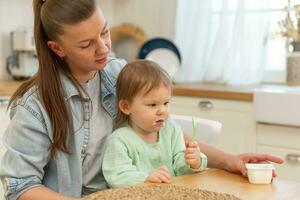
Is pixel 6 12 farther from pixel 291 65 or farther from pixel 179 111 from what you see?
pixel 291 65

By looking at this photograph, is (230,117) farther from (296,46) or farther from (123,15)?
(123,15)

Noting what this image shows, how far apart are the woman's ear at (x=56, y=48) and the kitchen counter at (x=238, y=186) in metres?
0.45

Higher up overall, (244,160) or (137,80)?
(137,80)

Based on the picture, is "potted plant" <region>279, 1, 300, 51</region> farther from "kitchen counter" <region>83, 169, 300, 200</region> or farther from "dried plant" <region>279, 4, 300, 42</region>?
"kitchen counter" <region>83, 169, 300, 200</region>

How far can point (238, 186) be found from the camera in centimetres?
134

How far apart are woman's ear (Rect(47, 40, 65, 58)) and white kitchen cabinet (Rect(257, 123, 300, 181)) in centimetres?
157

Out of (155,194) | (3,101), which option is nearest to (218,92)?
(3,101)

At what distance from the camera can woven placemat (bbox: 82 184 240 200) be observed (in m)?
1.08

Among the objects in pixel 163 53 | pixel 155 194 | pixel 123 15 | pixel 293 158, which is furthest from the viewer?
pixel 123 15

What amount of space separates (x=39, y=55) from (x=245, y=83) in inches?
81.7

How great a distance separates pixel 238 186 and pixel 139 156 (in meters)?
0.30

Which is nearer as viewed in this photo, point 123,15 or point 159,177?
point 159,177

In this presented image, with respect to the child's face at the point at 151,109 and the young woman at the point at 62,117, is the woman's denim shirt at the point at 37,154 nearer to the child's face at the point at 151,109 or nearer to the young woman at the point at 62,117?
the young woman at the point at 62,117

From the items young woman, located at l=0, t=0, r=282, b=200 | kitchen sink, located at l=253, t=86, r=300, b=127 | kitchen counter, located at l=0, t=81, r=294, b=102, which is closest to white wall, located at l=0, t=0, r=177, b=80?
kitchen counter, located at l=0, t=81, r=294, b=102
